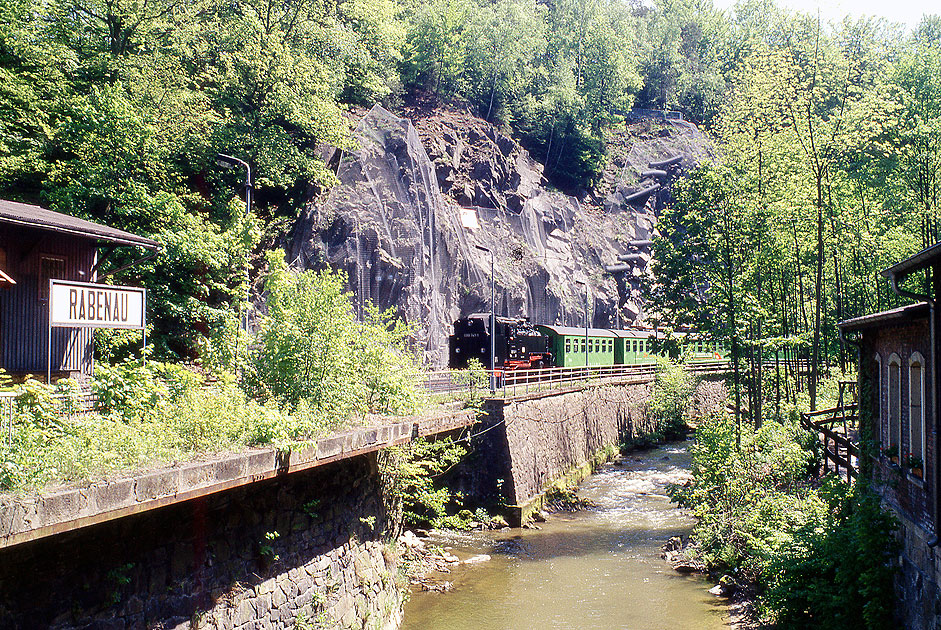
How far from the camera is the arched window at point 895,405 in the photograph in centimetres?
1077

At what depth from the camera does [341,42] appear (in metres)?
40.3

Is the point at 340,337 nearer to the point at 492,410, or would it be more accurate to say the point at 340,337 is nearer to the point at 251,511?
the point at 251,511

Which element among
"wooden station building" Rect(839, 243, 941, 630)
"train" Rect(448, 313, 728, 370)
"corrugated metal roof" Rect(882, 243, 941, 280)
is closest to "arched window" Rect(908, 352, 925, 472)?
"wooden station building" Rect(839, 243, 941, 630)

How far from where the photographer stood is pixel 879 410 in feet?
40.5

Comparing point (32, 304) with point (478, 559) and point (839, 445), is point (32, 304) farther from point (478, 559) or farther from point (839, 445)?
point (839, 445)

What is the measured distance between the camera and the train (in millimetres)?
33000

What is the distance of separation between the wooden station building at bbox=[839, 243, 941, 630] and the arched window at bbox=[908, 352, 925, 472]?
0.01 meters

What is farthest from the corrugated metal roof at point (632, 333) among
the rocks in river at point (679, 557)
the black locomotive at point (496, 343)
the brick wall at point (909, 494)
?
the brick wall at point (909, 494)

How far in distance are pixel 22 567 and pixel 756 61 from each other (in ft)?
69.6

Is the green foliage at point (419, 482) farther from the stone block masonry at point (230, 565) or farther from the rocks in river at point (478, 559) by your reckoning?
the rocks in river at point (478, 559)

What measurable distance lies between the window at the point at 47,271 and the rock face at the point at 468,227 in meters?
15.2

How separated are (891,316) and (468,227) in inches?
1408

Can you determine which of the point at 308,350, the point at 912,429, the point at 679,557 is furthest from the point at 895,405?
the point at 308,350

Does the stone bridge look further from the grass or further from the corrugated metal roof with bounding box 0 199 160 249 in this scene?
the corrugated metal roof with bounding box 0 199 160 249
